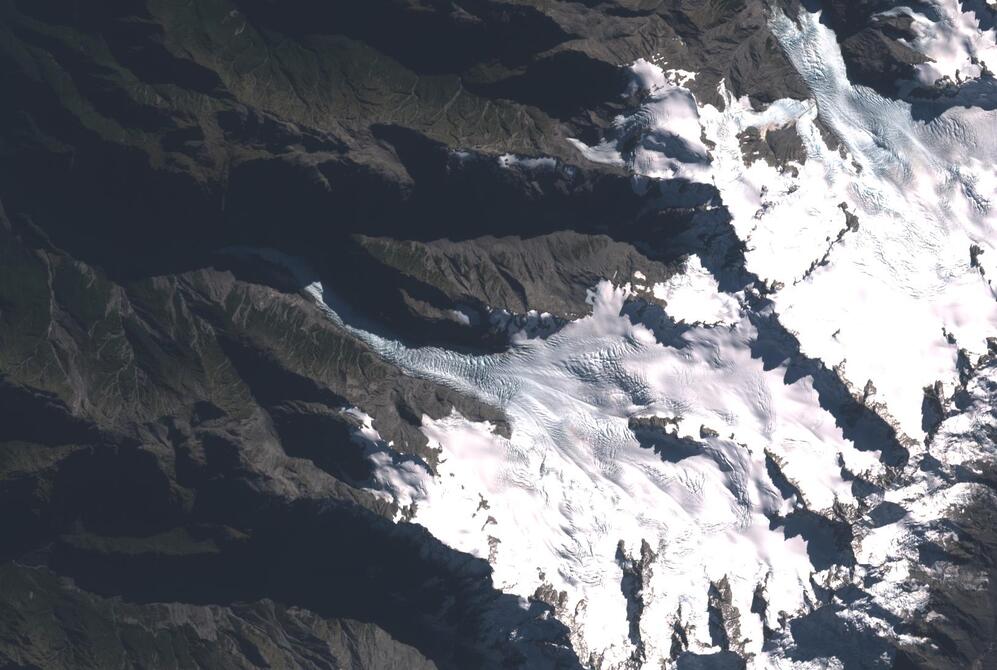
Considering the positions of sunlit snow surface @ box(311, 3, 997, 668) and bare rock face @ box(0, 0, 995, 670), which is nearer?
bare rock face @ box(0, 0, 995, 670)

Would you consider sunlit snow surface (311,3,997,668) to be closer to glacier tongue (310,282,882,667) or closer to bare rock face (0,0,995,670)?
glacier tongue (310,282,882,667)

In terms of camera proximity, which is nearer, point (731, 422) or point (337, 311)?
point (337, 311)

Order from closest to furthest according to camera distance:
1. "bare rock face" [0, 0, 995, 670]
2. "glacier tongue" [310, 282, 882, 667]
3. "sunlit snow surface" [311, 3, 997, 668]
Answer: "bare rock face" [0, 0, 995, 670]
"sunlit snow surface" [311, 3, 997, 668]
"glacier tongue" [310, 282, 882, 667]

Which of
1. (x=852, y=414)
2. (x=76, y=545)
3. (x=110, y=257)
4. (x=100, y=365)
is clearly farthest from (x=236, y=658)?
(x=852, y=414)

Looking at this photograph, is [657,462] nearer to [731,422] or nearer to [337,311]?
[731,422]

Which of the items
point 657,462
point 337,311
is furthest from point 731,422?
point 337,311

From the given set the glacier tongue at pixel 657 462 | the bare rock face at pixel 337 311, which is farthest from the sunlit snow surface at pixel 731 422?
the bare rock face at pixel 337 311

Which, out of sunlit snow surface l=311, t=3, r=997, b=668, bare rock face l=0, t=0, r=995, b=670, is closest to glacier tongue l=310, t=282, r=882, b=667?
sunlit snow surface l=311, t=3, r=997, b=668

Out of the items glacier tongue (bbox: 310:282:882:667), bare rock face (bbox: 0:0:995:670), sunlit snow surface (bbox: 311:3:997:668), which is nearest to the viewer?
bare rock face (bbox: 0:0:995:670)

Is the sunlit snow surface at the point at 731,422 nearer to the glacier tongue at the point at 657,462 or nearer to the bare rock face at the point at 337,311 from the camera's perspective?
the glacier tongue at the point at 657,462

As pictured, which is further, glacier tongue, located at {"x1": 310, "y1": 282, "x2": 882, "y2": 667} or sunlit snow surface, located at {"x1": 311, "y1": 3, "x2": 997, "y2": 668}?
glacier tongue, located at {"x1": 310, "y1": 282, "x2": 882, "y2": 667}
